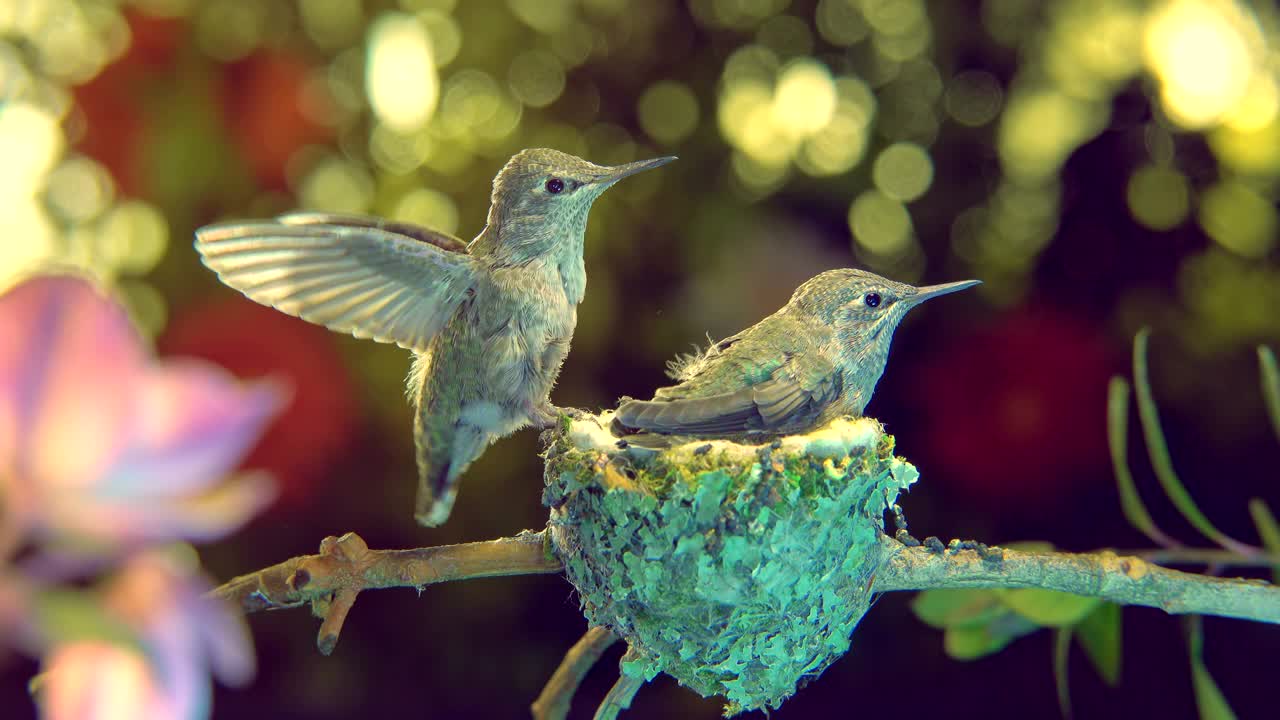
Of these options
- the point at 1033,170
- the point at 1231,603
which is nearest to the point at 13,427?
the point at 1231,603

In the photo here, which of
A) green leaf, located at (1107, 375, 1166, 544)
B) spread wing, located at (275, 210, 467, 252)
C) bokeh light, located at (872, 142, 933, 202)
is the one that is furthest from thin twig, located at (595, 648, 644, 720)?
bokeh light, located at (872, 142, 933, 202)

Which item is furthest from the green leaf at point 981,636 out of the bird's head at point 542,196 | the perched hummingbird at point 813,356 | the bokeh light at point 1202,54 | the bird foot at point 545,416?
the bokeh light at point 1202,54

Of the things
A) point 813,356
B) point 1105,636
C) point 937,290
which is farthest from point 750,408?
point 1105,636

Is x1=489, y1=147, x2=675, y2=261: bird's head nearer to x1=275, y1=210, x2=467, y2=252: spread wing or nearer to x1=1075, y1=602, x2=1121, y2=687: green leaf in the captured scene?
x1=275, y1=210, x2=467, y2=252: spread wing

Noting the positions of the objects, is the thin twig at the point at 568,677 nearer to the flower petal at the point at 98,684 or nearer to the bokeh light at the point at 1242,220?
the flower petal at the point at 98,684

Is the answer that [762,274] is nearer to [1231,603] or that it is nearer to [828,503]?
[828,503]

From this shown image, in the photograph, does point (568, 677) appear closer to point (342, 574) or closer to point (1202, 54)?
point (342, 574)
